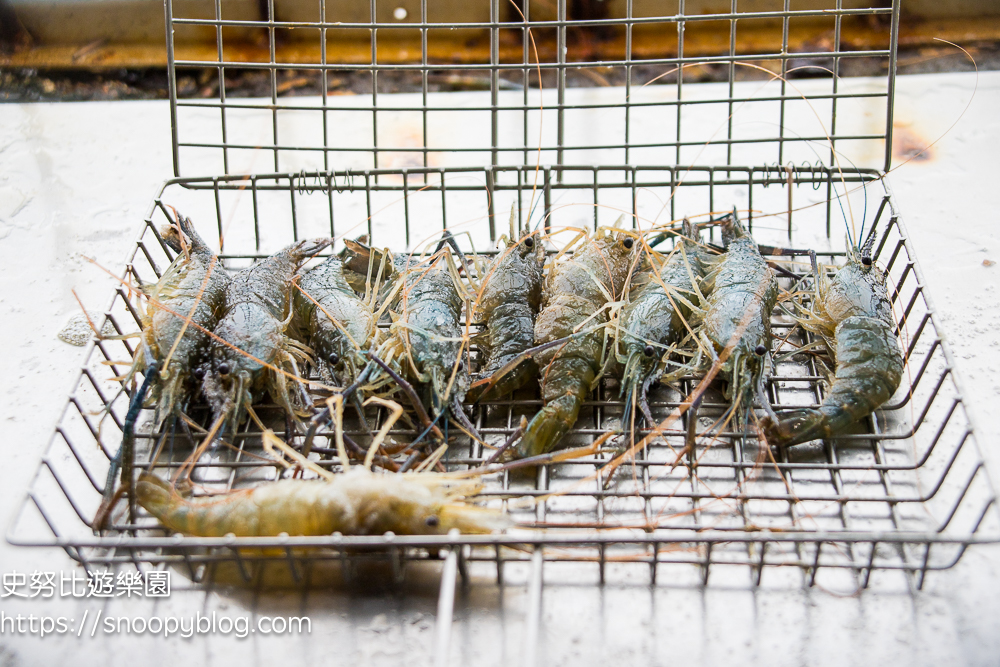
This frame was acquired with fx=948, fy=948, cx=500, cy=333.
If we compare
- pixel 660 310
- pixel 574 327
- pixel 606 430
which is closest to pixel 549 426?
pixel 606 430

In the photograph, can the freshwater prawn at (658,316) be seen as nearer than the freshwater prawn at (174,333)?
No

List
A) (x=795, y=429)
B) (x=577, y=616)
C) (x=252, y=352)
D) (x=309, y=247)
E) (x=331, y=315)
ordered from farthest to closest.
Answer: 1. (x=309, y=247)
2. (x=331, y=315)
3. (x=252, y=352)
4. (x=795, y=429)
5. (x=577, y=616)

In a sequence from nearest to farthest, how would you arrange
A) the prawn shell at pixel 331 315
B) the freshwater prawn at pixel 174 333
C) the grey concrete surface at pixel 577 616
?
the grey concrete surface at pixel 577 616
the freshwater prawn at pixel 174 333
the prawn shell at pixel 331 315

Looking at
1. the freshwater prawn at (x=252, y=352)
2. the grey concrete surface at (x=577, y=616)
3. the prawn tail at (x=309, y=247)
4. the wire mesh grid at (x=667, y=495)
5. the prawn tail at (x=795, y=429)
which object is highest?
the prawn tail at (x=309, y=247)

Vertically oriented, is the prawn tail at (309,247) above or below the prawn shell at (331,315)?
above

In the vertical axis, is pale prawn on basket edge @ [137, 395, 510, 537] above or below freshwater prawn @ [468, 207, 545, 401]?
below

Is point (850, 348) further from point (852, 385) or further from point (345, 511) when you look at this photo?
point (345, 511)

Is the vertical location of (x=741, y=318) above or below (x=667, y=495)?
above

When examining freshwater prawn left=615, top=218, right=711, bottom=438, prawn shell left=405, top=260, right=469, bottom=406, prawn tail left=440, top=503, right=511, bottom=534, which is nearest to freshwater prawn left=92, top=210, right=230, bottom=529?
prawn shell left=405, top=260, right=469, bottom=406

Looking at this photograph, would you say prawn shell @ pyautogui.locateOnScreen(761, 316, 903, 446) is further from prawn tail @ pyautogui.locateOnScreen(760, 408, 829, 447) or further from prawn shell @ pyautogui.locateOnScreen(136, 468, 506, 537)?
prawn shell @ pyautogui.locateOnScreen(136, 468, 506, 537)

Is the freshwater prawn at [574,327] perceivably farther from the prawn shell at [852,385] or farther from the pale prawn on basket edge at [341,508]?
the prawn shell at [852,385]

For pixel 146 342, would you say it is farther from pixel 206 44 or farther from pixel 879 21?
pixel 879 21

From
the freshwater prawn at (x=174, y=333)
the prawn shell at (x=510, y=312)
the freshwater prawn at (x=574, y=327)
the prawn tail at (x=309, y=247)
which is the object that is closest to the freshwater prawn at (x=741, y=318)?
the freshwater prawn at (x=574, y=327)
